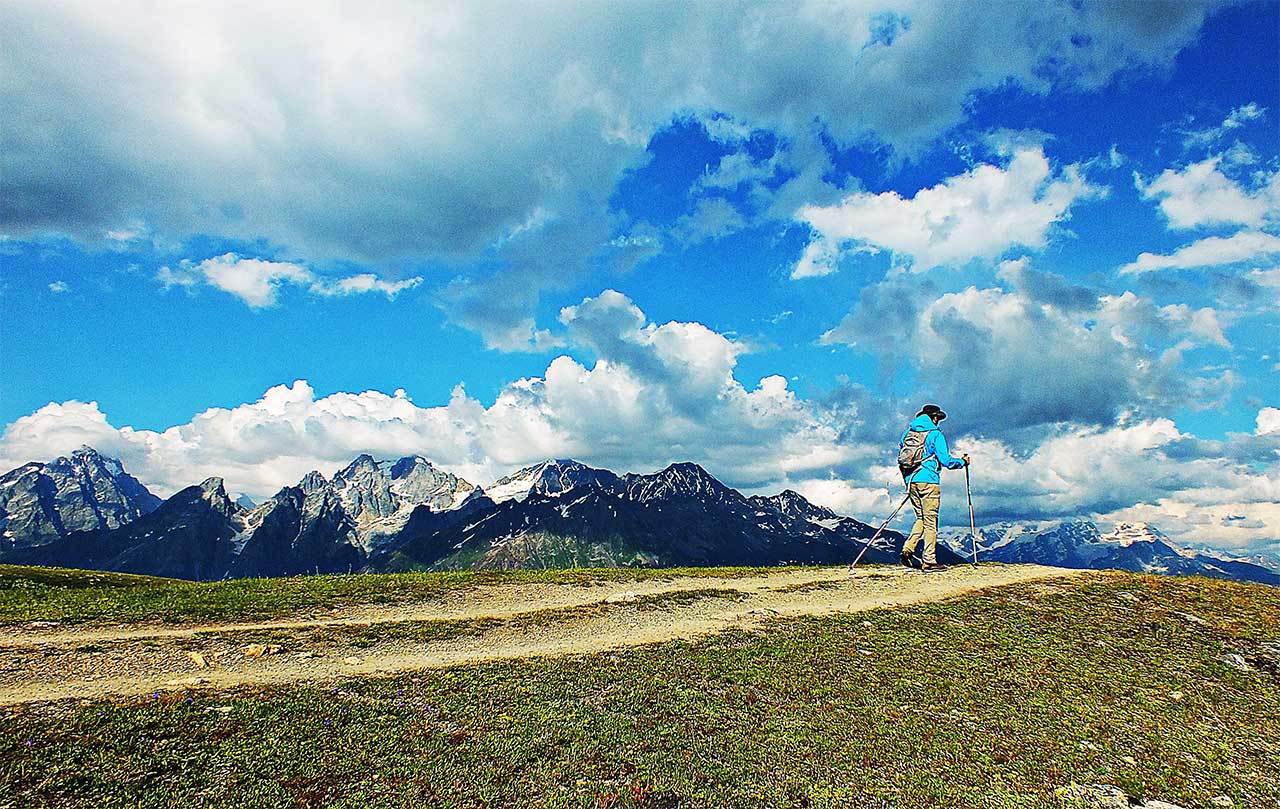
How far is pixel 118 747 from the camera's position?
37.5 ft

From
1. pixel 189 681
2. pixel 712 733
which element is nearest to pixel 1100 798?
pixel 712 733

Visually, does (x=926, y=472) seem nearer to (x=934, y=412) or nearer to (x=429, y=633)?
(x=934, y=412)

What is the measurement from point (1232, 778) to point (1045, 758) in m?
3.10

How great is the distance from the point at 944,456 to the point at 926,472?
110cm

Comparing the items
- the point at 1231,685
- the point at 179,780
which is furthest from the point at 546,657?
the point at 1231,685

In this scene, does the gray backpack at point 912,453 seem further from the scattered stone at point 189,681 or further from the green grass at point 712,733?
the scattered stone at point 189,681

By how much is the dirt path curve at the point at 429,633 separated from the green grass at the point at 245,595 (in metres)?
1.16

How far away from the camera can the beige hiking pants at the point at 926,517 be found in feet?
98.2

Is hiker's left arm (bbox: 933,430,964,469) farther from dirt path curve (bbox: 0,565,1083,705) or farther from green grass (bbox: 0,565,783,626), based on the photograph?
green grass (bbox: 0,565,783,626)

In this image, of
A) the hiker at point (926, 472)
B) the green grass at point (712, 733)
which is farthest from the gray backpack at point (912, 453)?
the green grass at point (712, 733)

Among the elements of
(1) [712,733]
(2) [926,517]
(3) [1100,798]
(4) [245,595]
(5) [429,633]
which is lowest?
(3) [1100,798]

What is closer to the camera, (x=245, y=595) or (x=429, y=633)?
(x=429, y=633)

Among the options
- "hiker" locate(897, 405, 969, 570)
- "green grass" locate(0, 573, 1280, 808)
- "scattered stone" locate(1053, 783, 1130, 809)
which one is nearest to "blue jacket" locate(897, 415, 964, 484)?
"hiker" locate(897, 405, 969, 570)

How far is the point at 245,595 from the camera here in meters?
23.0
